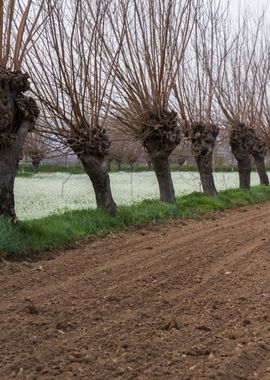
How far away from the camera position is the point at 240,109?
21.5m

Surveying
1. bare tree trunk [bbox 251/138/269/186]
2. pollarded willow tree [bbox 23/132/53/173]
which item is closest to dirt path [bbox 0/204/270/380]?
pollarded willow tree [bbox 23/132/53/173]

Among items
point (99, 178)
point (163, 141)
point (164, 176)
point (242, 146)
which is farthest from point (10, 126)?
point (242, 146)

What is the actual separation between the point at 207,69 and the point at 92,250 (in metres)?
11.1

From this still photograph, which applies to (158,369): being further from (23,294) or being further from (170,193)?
(170,193)

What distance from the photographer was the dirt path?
145 inches

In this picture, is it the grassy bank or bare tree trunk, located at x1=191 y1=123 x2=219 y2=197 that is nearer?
the grassy bank

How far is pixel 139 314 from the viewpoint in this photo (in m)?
4.82

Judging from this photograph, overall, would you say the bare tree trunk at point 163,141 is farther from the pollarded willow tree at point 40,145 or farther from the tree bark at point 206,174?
the tree bark at point 206,174

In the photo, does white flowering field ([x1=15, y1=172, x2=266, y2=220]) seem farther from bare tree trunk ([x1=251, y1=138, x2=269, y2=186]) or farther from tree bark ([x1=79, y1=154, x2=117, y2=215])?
bare tree trunk ([x1=251, y1=138, x2=269, y2=186])

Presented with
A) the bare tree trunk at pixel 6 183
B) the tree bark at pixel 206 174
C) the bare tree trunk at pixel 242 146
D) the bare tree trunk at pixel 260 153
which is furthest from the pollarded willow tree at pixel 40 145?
the bare tree trunk at pixel 260 153

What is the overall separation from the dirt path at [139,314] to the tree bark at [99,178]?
3.05 meters

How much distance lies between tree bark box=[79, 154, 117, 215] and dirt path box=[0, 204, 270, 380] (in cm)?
305

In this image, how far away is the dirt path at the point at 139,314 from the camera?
145 inches

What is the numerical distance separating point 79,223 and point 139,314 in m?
5.04
